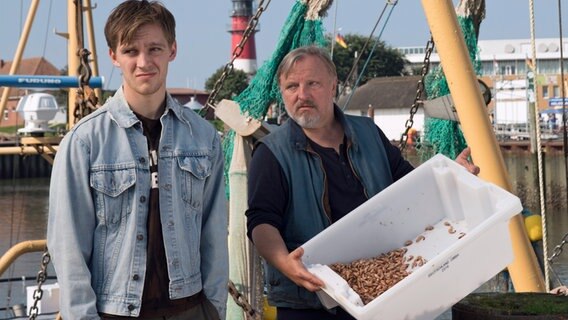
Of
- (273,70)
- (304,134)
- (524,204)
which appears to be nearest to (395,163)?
(304,134)

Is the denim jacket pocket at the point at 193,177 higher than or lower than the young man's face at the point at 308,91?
lower

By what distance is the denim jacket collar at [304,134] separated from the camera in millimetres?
4082

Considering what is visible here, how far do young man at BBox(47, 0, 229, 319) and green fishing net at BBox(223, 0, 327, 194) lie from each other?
2102mm

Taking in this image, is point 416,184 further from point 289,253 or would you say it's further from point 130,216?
point 130,216

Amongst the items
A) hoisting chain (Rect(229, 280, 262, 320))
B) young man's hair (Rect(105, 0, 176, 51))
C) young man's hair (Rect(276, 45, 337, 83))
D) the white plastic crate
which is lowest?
hoisting chain (Rect(229, 280, 262, 320))

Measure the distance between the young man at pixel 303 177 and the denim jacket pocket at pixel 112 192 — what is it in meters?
0.76

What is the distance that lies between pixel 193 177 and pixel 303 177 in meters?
0.70

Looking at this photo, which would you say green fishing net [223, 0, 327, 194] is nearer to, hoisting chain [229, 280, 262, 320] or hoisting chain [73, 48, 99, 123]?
hoisting chain [229, 280, 262, 320]

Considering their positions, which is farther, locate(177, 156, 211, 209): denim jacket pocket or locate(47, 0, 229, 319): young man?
locate(177, 156, 211, 209): denim jacket pocket

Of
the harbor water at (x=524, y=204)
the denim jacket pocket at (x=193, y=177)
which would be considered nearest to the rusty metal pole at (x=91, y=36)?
the denim jacket pocket at (x=193, y=177)

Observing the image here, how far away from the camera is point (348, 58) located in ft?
210

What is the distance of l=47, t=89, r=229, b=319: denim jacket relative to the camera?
127 inches

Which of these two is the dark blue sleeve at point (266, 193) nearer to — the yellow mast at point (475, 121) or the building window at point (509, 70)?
the yellow mast at point (475, 121)

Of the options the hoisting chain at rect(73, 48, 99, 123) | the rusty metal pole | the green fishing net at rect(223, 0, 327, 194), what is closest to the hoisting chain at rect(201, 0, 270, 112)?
the green fishing net at rect(223, 0, 327, 194)
